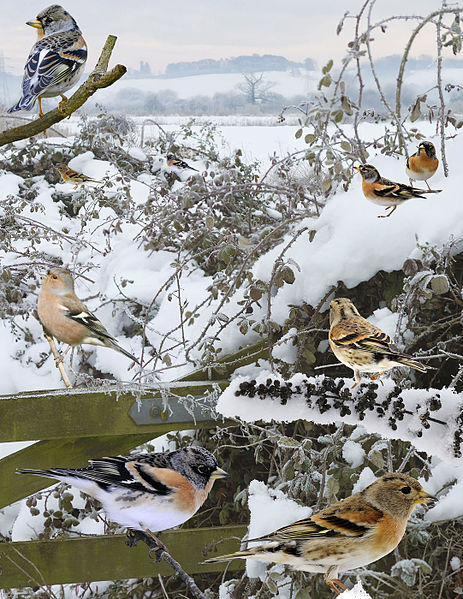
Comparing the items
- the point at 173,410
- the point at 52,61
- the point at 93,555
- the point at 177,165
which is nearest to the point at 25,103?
the point at 52,61

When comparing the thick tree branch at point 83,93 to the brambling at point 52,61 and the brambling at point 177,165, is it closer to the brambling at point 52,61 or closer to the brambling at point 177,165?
the brambling at point 52,61

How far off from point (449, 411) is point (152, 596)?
1.46m

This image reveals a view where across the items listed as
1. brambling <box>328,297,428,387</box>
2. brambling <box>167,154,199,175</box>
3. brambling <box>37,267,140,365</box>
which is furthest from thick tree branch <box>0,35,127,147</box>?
brambling <box>167,154,199,175</box>

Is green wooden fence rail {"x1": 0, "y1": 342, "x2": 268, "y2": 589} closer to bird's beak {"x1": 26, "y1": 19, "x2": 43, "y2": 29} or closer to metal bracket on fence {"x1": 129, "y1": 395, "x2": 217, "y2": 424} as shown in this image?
metal bracket on fence {"x1": 129, "y1": 395, "x2": 217, "y2": 424}

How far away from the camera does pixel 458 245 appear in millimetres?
1314

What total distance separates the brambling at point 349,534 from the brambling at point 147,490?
0.71 feet

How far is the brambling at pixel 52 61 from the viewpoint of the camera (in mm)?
1030

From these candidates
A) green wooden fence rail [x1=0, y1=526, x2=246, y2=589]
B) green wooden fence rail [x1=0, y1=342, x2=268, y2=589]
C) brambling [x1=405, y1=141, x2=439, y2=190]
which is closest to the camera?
brambling [x1=405, y1=141, x2=439, y2=190]

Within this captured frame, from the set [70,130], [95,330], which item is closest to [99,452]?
[95,330]

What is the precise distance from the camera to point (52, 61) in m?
1.06

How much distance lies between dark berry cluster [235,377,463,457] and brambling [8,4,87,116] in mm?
534

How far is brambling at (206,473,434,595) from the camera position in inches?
26.0

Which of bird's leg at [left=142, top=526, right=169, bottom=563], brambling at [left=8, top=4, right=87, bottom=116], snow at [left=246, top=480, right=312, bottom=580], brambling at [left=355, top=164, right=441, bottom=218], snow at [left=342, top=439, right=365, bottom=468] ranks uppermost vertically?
brambling at [left=8, top=4, right=87, bottom=116]

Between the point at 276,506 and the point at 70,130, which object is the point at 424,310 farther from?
the point at 70,130
